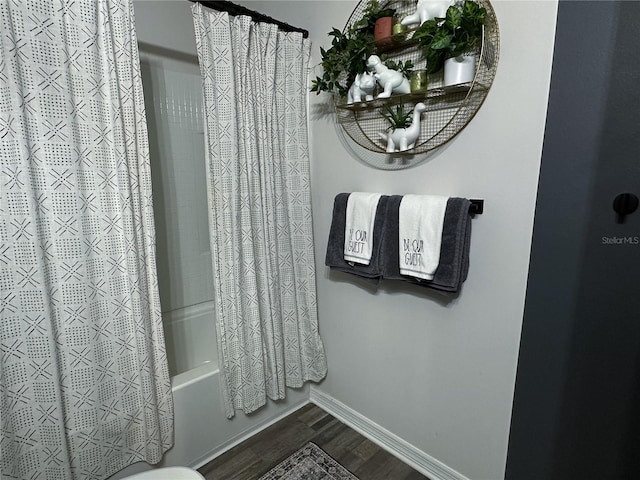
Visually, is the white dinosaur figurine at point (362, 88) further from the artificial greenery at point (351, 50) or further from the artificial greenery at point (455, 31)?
the artificial greenery at point (455, 31)

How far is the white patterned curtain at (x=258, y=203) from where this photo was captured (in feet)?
4.59

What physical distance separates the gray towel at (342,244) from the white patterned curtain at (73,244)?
2.51 ft

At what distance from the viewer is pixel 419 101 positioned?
1.29m

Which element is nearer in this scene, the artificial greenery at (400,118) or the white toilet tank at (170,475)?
the white toilet tank at (170,475)

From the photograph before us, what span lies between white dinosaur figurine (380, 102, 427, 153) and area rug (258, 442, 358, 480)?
4.70ft

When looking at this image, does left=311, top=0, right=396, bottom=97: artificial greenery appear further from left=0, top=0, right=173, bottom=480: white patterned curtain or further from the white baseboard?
the white baseboard

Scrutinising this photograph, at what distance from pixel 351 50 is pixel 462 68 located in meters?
0.46

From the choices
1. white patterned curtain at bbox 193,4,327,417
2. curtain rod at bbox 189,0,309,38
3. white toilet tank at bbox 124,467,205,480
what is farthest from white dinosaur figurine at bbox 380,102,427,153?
white toilet tank at bbox 124,467,205,480

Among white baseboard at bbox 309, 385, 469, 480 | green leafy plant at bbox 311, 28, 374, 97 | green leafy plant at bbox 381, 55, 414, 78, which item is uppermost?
green leafy plant at bbox 311, 28, 374, 97

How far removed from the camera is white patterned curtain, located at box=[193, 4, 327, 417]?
1399mm

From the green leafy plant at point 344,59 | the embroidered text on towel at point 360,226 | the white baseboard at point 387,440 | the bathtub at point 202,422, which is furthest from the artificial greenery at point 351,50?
the white baseboard at point 387,440

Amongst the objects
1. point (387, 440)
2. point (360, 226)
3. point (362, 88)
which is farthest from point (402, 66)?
point (387, 440)

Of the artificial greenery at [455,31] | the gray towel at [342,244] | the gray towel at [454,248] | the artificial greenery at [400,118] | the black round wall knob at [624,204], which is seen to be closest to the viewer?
the black round wall knob at [624,204]

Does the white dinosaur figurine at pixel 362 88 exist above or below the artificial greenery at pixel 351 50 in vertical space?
below
